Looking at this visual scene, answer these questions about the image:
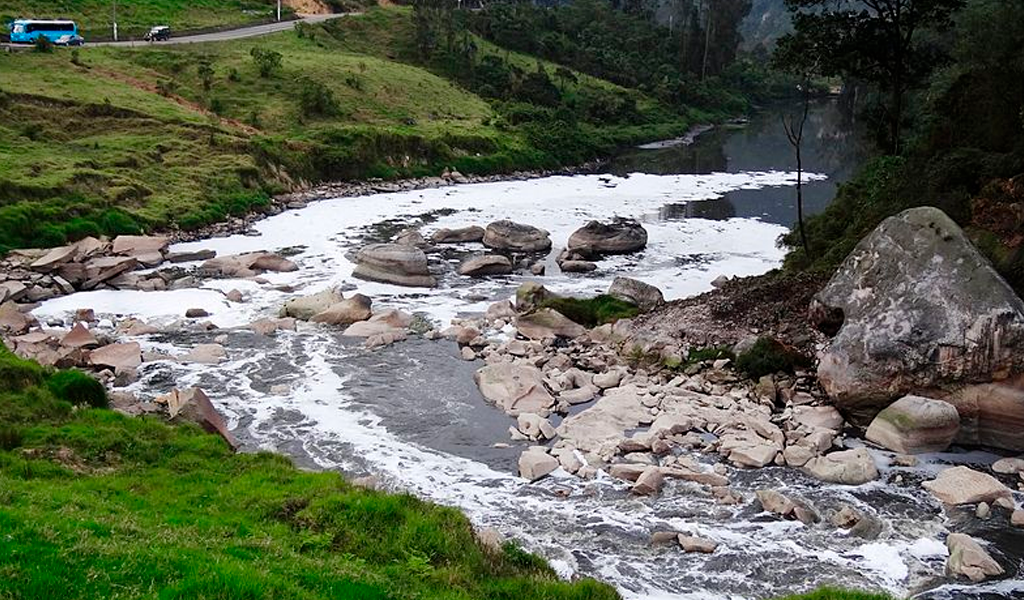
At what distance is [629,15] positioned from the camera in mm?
127375

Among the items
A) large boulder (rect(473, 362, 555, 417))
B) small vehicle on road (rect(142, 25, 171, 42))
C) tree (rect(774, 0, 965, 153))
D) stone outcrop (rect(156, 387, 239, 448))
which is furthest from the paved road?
tree (rect(774, 0, 965, 153))

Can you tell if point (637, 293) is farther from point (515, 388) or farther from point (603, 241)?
point (603, 241)

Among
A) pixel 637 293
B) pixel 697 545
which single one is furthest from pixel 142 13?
pixel 697 545

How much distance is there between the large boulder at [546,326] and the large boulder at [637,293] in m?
3.38

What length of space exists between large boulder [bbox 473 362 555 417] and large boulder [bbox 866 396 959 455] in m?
8.30

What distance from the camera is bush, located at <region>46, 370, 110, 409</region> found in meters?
18.2

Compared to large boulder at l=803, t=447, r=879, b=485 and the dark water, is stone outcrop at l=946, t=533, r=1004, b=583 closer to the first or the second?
large boulder at l=803, t=447, r=879, b=485

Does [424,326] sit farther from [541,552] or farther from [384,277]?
[541,552]

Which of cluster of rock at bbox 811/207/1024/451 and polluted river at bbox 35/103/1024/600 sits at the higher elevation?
cluster of rock at bbox 811/207/1024/451

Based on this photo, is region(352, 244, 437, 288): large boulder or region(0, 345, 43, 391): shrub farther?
region(352, 244, 437, 288): large boulder

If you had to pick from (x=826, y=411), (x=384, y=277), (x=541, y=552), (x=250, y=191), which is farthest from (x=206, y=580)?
(x=250, y=191)

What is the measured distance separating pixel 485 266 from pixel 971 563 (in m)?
24.6

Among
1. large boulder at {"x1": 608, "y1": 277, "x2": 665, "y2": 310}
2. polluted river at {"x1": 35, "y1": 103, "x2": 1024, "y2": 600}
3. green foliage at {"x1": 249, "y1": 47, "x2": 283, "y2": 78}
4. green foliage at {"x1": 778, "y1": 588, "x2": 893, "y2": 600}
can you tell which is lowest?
polluted river at {"x1": 35, "y1": 103, "x2": 1024, "y2": 600}

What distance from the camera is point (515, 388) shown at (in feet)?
76.3
